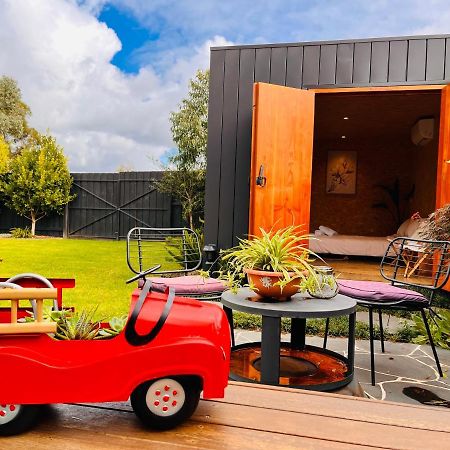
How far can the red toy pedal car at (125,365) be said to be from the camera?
898mm

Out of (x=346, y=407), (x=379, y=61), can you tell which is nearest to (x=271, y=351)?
(x=346, y=407)

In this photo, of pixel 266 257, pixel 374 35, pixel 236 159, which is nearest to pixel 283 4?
pixel 374 35

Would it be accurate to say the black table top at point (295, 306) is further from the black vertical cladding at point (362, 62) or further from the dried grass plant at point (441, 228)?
the black vertical cladding at point (362, 62)

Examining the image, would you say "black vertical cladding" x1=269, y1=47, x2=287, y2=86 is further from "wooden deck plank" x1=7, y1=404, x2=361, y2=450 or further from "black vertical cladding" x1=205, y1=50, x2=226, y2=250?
"wooden deck plank" x1=7, y1=404, x2=361, y2=450

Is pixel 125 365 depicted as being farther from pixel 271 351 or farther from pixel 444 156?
pixel 444 156

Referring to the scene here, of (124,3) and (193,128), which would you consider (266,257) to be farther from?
(124,3)

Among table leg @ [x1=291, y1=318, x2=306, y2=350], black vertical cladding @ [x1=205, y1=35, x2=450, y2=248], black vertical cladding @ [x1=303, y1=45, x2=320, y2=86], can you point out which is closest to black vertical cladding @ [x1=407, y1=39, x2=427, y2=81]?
black vertical cladding @ [x1=205, y1=35, x2=450, y2=248]


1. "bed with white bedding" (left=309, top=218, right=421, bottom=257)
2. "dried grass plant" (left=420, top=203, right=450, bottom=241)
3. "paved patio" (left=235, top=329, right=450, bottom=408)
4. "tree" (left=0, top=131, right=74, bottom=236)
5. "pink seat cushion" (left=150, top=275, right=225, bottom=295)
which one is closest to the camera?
"paved patio" (left=235, top=329, right=450, bottom=408)

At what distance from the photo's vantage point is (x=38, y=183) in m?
11.9

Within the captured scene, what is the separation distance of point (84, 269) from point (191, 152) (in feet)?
16.1

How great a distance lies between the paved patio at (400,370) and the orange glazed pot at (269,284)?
860 mm

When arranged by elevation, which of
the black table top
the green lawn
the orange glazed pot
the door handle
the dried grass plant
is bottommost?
the green lawn

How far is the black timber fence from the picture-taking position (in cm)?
1171

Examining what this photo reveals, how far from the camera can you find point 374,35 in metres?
4.93
